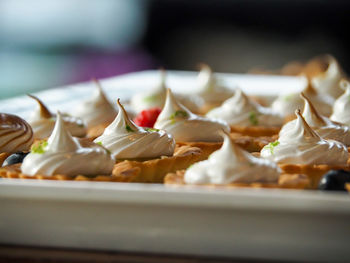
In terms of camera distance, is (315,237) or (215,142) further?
(215,142)

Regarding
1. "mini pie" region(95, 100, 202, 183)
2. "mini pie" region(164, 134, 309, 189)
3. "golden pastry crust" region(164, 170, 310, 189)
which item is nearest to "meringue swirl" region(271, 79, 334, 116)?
"mini pie" region(95, 100, 202, 183)

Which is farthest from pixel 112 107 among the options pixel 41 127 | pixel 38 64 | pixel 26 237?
pixel 38 64

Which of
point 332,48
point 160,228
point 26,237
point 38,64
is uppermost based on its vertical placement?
point 160,228

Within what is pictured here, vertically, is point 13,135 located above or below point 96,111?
above

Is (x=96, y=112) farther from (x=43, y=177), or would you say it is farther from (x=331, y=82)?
(x=331, y=82)

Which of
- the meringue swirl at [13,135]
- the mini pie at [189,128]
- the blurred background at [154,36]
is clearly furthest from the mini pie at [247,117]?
the blurred background at [154,36]

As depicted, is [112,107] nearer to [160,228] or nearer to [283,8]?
[160,228]

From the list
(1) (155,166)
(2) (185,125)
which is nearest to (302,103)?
(2) (185,125)
